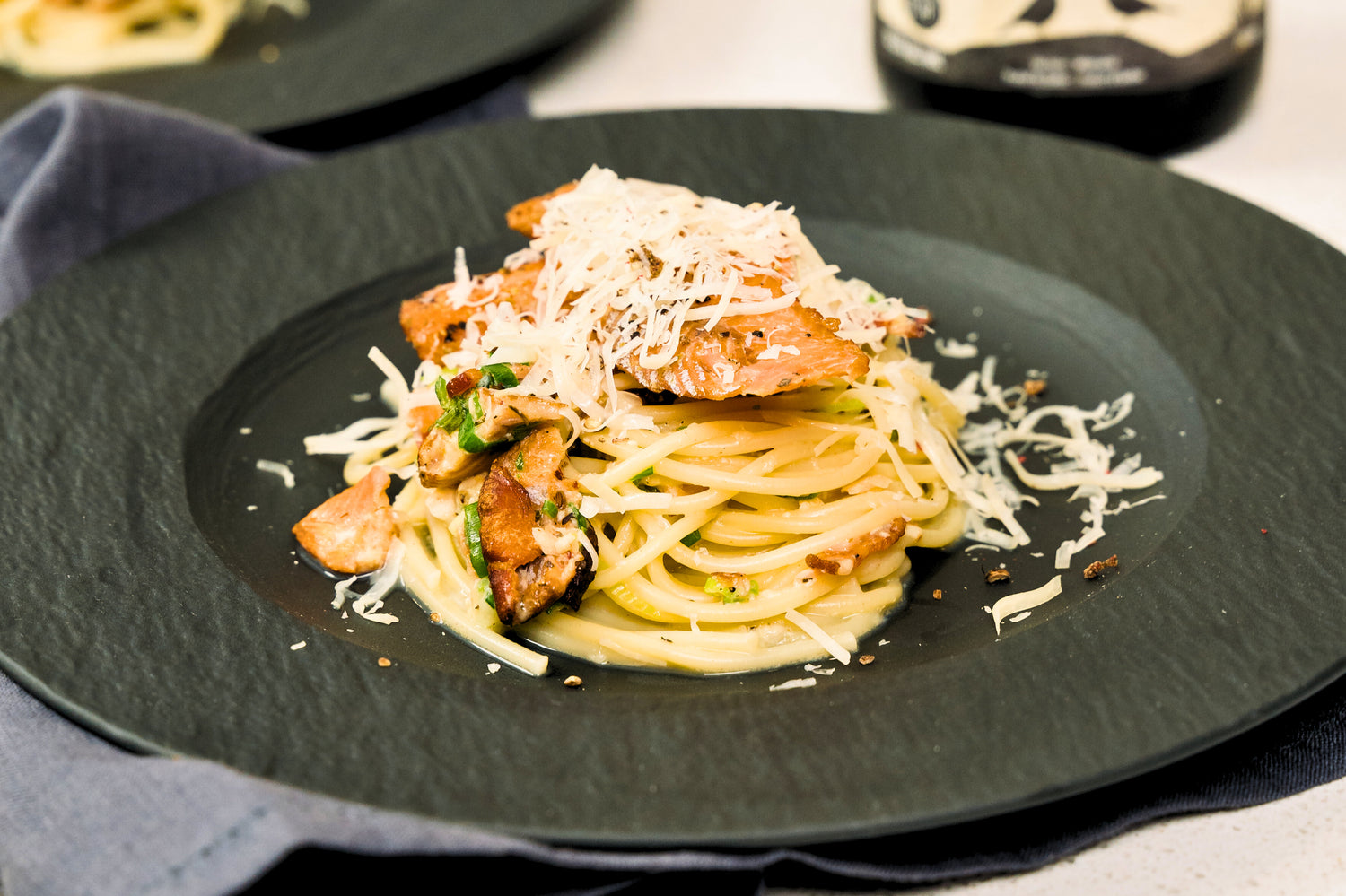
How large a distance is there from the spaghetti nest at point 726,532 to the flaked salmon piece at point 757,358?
218mm

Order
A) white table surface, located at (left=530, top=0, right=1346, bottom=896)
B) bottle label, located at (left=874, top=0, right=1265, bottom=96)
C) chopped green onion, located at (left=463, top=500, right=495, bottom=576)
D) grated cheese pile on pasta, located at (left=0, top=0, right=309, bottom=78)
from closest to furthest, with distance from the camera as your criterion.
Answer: chopped green onion, located at (left=463, top=500, right=495, bottom=576)
bottle label, located at (left=874, top=0, right=1265, bottom=96)
white table surface, located at (left=530, top=0, right=1346, bottom=896)
grated cheese pile on pasta, located at (left=0, top=0, right=309, bottom=78)

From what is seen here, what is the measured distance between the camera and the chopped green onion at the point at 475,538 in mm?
3109

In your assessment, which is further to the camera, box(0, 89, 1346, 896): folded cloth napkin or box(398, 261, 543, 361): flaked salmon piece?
box(398, 261, 543, 361): flaked salmon piece

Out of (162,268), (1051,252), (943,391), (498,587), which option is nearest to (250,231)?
(162,268)

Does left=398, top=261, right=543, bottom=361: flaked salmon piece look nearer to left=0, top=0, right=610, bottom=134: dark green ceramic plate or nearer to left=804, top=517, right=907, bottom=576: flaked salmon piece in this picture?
left=804, top=517, right=907, bottom=576: flaked salmon piece

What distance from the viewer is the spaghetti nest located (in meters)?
3.03

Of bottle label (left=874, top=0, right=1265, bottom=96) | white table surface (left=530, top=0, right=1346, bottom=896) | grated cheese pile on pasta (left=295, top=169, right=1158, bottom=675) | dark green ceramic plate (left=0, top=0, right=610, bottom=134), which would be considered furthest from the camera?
white table surface (left=530, top=0, right=1346, bottom=896)

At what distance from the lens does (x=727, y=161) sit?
4.56m

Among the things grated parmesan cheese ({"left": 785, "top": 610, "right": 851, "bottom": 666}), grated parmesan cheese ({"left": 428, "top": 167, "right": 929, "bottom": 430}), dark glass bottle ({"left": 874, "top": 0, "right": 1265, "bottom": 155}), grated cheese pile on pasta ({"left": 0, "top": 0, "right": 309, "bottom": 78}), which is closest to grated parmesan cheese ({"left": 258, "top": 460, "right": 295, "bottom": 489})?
grated parmesan cheese ({"left": 428, "top": 167, "right": 929, "bottom": 430})

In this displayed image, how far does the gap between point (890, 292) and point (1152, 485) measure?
45.5 inches

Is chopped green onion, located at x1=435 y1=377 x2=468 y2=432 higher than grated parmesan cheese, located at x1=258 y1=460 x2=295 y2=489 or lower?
higher

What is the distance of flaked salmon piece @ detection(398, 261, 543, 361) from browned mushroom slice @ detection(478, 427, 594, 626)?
458 mm

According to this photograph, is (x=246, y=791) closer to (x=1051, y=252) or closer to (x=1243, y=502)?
(x=1243, y=502)

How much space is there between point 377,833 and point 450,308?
1660 millimetres
